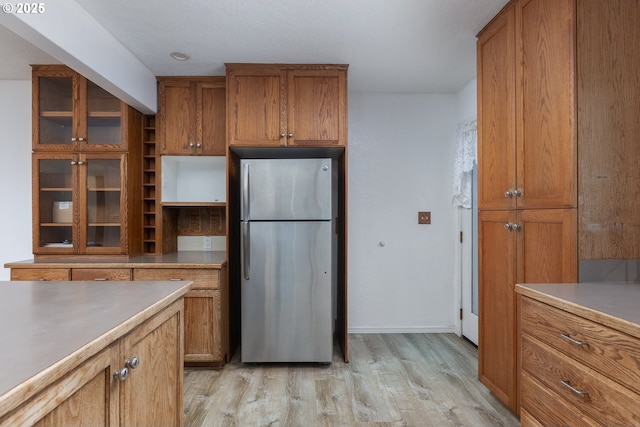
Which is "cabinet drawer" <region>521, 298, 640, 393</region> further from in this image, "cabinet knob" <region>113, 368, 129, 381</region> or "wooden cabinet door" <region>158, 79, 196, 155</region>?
"wooden cabinet door" <region>158, 79, 196, 155</region>

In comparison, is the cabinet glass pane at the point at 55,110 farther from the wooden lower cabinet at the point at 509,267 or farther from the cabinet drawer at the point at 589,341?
the cabinet drawer at the point at 589,341

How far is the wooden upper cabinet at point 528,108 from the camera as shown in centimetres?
152

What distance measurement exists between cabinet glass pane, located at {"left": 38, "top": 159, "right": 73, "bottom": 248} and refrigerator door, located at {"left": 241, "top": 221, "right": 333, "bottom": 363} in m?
1.45

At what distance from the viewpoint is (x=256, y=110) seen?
2719 mm

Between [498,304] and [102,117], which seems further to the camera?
[102,117]

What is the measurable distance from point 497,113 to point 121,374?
2.21m

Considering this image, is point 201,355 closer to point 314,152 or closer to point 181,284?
point 181,284

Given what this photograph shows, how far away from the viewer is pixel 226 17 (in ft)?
6.79

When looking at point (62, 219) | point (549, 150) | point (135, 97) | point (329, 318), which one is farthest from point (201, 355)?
point (549, 150)

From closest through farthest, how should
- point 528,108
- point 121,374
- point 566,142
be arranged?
point 121,374 < point 566,142 < point 528,108

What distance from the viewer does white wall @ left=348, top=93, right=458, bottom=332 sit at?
3430 mm

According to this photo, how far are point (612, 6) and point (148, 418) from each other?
7.98 feet
